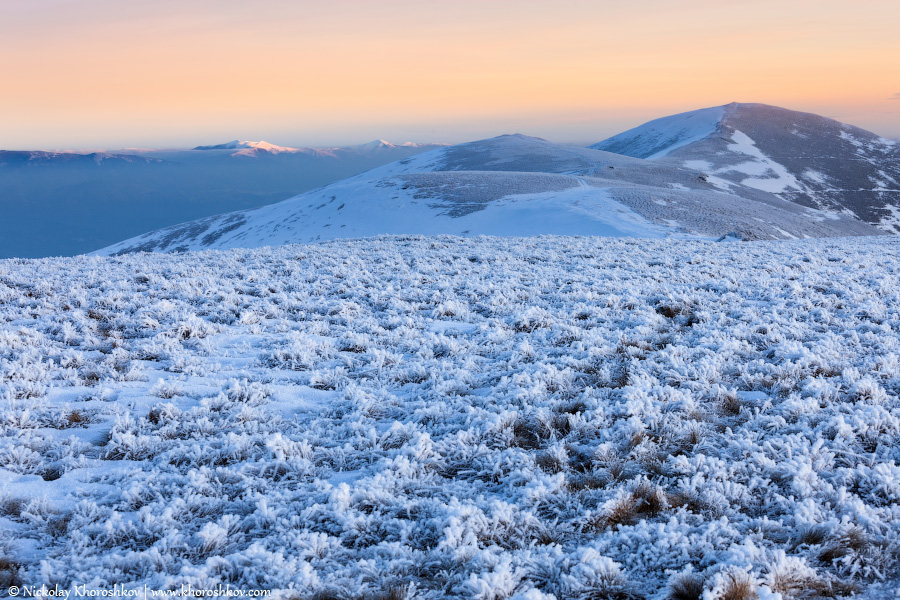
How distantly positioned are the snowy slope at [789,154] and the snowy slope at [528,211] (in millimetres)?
16005

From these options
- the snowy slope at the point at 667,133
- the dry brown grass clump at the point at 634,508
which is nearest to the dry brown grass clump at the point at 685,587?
the dry brown grass clump at the point at 634,508

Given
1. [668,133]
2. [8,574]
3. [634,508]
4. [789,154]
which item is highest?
[668,133]

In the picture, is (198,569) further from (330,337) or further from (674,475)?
(330,337)

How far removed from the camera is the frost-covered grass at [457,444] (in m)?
3.74

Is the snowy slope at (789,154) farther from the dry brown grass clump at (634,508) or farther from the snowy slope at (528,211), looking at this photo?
the dry brown grass clump at (634,508)

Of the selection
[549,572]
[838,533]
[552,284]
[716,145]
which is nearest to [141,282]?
[552,284]

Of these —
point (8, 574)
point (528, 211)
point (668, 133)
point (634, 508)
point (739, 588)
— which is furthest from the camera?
point (668, 133)

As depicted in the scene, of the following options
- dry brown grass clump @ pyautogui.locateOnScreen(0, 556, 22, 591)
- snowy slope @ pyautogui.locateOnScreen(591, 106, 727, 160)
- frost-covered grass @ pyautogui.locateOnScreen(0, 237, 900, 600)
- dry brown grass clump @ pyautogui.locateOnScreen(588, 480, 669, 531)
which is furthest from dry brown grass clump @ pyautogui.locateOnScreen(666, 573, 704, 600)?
snowy slope @ pyautogui.locateOnScreen(591, 106, 727, 160)

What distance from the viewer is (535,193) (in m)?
58.0

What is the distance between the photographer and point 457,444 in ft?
18.1

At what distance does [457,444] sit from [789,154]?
475ft

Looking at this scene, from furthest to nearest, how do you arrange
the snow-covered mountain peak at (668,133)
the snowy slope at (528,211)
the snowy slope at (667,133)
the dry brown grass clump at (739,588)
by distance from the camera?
the snow-covered mountain peak at (668,133), the snowy slope at (667,133), the snowy slope at (528,211), the dry brown grass clump at (739,588)

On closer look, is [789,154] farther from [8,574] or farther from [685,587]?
[8,574]

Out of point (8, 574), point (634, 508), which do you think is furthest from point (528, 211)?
point (8, 574)
